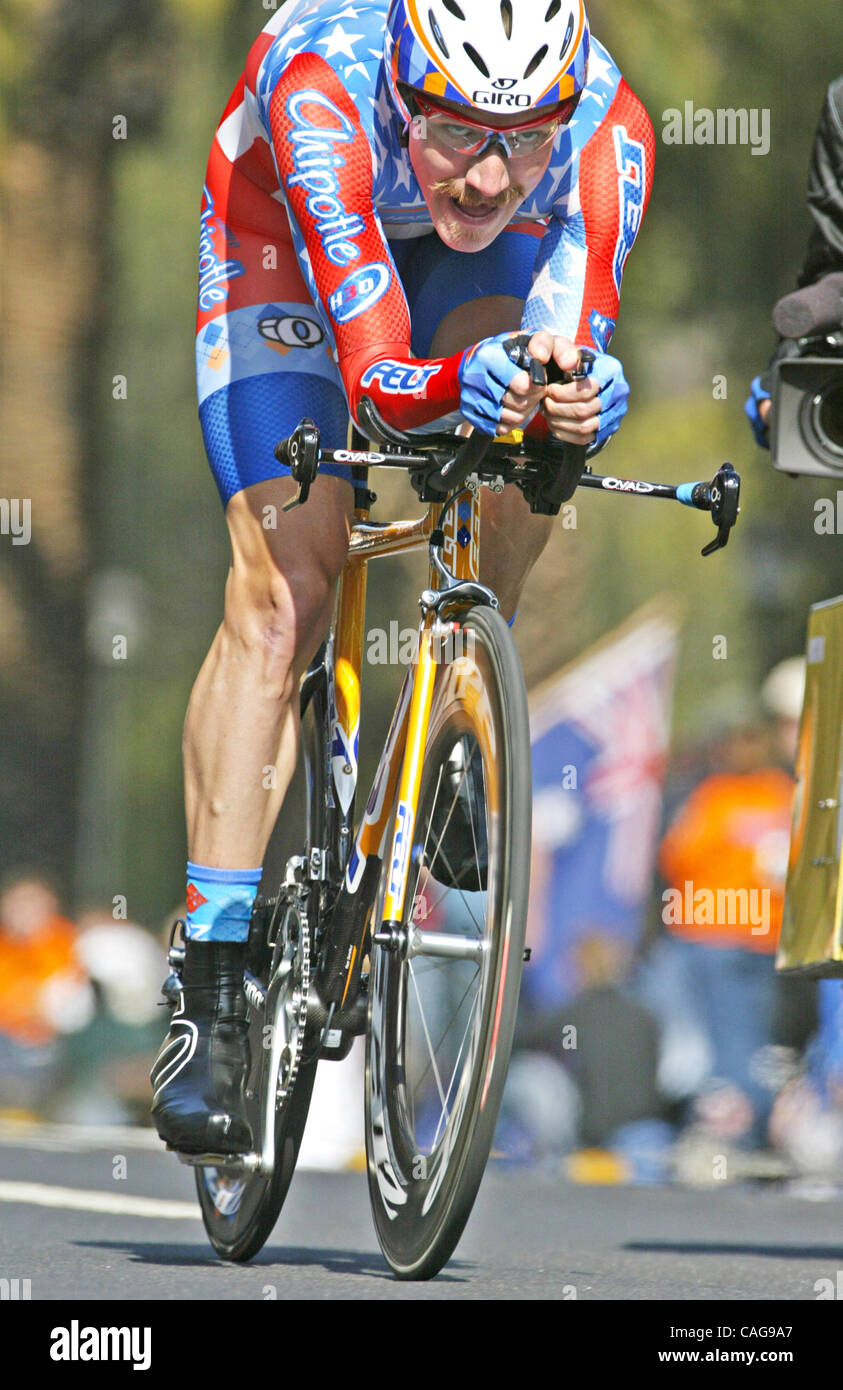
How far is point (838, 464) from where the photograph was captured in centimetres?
332

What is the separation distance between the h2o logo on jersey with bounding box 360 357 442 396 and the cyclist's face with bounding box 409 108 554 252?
0.90 feet

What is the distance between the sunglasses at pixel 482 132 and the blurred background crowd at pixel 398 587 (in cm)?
361

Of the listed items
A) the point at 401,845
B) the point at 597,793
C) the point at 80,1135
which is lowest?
the point at 80,1135

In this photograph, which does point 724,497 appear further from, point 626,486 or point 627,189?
point 627,189

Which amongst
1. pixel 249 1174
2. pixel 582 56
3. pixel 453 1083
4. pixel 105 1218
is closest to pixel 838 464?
pixel 582 56

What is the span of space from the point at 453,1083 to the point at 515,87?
1425 millimetres

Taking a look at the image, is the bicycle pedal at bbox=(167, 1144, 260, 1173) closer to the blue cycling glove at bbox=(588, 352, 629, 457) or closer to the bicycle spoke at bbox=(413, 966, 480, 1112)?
the bicycle spoke at bbox=(413, 966, 480, 1112)

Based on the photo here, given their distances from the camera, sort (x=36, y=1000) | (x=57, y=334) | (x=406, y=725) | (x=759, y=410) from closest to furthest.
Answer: (x=406, y=725) < (x=759, y=410) < (x=36, y=1000) < (x=57, y=334)

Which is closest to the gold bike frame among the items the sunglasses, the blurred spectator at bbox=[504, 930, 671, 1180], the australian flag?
the sunglasses

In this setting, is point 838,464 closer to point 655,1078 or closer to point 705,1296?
point 705,1296

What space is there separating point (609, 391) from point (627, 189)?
0.56 metres

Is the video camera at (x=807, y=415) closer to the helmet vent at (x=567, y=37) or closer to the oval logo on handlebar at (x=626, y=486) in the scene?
the oval logo on handlebar at (x=626, y=486)

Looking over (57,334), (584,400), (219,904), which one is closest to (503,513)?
(584,400)

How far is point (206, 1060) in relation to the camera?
3283mm
